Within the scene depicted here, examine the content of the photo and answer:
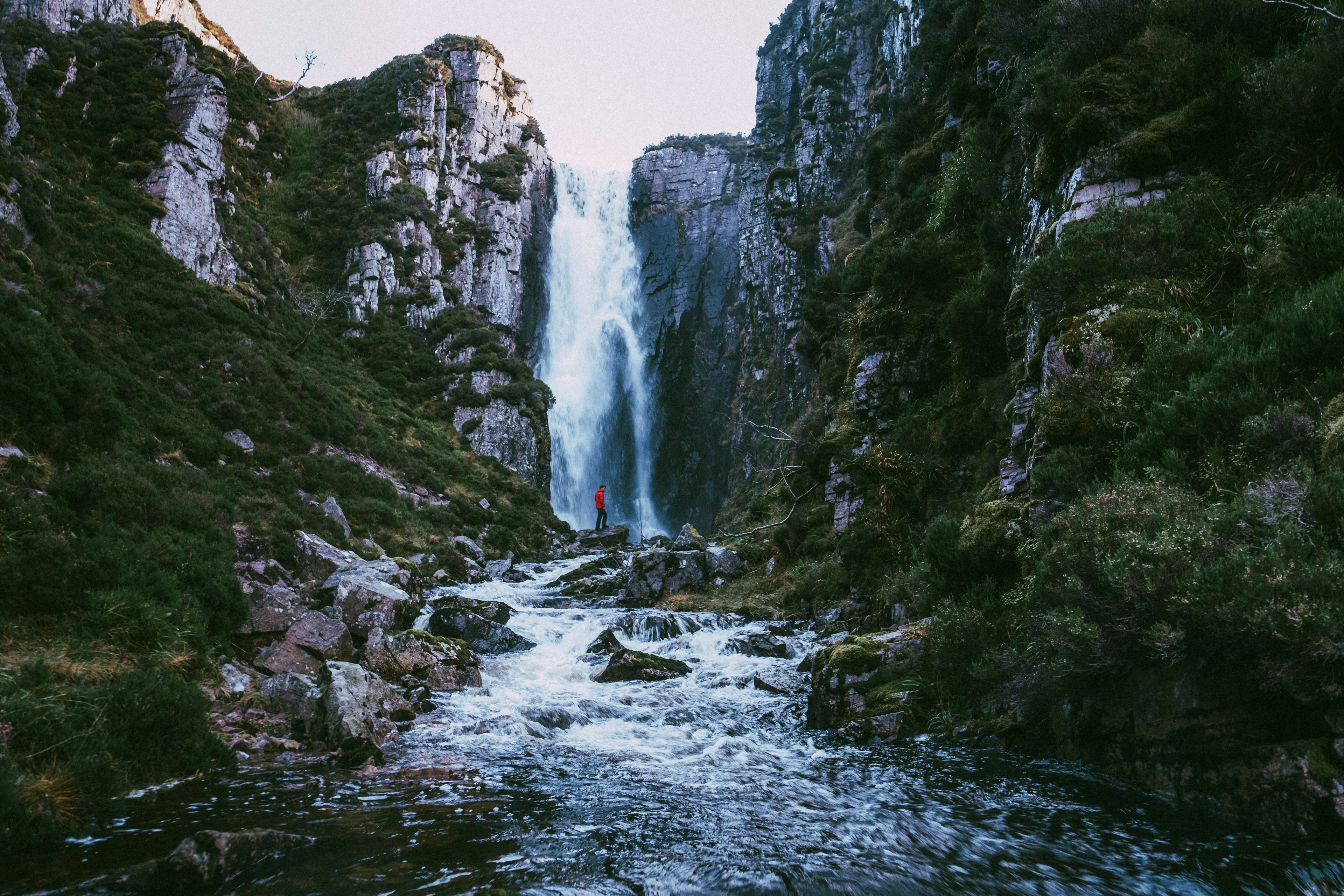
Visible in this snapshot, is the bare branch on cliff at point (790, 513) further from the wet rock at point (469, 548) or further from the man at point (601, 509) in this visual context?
the man at point (601, 509)

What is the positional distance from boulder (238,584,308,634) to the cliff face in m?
37.6

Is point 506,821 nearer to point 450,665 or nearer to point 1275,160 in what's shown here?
point 450,665

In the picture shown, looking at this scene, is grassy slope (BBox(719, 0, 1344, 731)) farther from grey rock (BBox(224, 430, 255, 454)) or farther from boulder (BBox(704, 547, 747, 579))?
grey rock (BBox(224, 430, 255, 454))

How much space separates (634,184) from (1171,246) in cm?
5889

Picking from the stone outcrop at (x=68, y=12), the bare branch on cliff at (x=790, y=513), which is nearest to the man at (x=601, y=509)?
the bare branch on cliff at (x=790, y=513)

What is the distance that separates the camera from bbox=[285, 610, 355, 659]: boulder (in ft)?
29.6

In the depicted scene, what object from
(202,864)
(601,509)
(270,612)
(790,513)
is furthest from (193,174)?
(202,864)

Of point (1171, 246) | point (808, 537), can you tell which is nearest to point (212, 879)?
point (1171, 246)

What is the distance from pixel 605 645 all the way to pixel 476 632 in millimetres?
2608

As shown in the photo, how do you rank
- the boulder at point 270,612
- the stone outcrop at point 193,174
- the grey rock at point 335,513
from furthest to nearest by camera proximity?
1. the stone outcrop at point 193,174
2. the grey rock at point 335,513
3. the boulder at point 270,612

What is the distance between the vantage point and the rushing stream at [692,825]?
400 cm

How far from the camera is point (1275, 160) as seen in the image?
25.6 feet

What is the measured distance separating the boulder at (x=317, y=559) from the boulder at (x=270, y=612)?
206 cm

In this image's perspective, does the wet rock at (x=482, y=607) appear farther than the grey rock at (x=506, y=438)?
No
